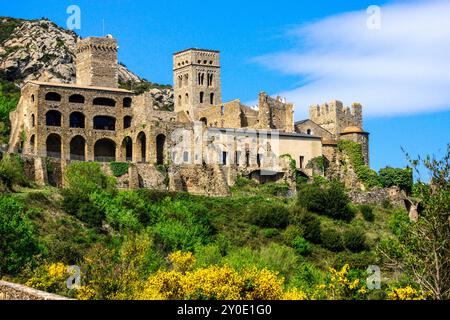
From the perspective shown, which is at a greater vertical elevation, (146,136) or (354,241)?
(146,136)

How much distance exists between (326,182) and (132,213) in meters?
21.7

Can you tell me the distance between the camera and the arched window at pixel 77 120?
82.2 m

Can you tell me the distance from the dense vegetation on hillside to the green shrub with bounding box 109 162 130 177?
1762 mm

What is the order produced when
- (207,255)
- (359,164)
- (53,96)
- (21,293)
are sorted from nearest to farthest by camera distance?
(21,293) → (207,255) → (53,96) → (359,164)

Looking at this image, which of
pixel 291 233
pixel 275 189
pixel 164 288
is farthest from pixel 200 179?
pixel 164 288

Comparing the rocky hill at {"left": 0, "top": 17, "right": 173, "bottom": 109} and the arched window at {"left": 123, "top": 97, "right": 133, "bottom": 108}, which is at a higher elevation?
the rocky hill at {"left": 0, "top": 17, "right": 173, "bottom": 109}

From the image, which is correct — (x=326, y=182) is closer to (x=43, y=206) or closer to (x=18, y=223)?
(x=43, y=206)

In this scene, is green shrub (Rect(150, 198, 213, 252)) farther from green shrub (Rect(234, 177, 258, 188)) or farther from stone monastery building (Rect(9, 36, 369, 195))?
green shrub (Rect(234, 177, 258, 188))

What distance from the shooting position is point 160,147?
80.4 metres

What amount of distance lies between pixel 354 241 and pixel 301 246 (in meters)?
4.87

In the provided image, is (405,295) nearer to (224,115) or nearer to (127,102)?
(127,102)

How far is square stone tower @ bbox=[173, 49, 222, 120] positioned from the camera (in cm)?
10206

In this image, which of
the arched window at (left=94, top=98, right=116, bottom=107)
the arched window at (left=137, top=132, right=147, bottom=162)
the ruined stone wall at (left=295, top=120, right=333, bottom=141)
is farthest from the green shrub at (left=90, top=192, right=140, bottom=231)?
the ruined stone wall at (left=295, top=120, right=333, bottom=141)
